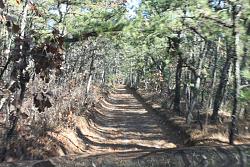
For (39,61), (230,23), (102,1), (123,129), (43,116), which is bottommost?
(123,129)

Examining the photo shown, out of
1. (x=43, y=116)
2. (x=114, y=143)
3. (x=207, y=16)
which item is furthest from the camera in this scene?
(x=114, y=143)

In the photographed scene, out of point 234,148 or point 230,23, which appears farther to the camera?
point 230,23

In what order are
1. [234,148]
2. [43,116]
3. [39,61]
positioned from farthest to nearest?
[43,116] < [39,61] < [234,148]

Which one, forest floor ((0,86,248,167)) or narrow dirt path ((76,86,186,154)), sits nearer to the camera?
forest floor ((0,86,248,167))

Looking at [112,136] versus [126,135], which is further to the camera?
[126,135]

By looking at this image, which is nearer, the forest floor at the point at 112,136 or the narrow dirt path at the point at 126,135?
the forest floor at the point at 112,136

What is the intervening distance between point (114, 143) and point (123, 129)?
4.62m

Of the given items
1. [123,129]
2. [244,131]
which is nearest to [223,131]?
[244,131]

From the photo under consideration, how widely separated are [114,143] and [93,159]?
564 inches

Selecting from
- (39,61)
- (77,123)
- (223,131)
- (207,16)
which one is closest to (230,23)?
(207,16)

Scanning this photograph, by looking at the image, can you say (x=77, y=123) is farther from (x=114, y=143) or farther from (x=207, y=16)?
(x=207, y=16)

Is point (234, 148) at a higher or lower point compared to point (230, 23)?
lower

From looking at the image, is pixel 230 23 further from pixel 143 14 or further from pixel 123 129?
pixel 123 129

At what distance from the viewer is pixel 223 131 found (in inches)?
710
